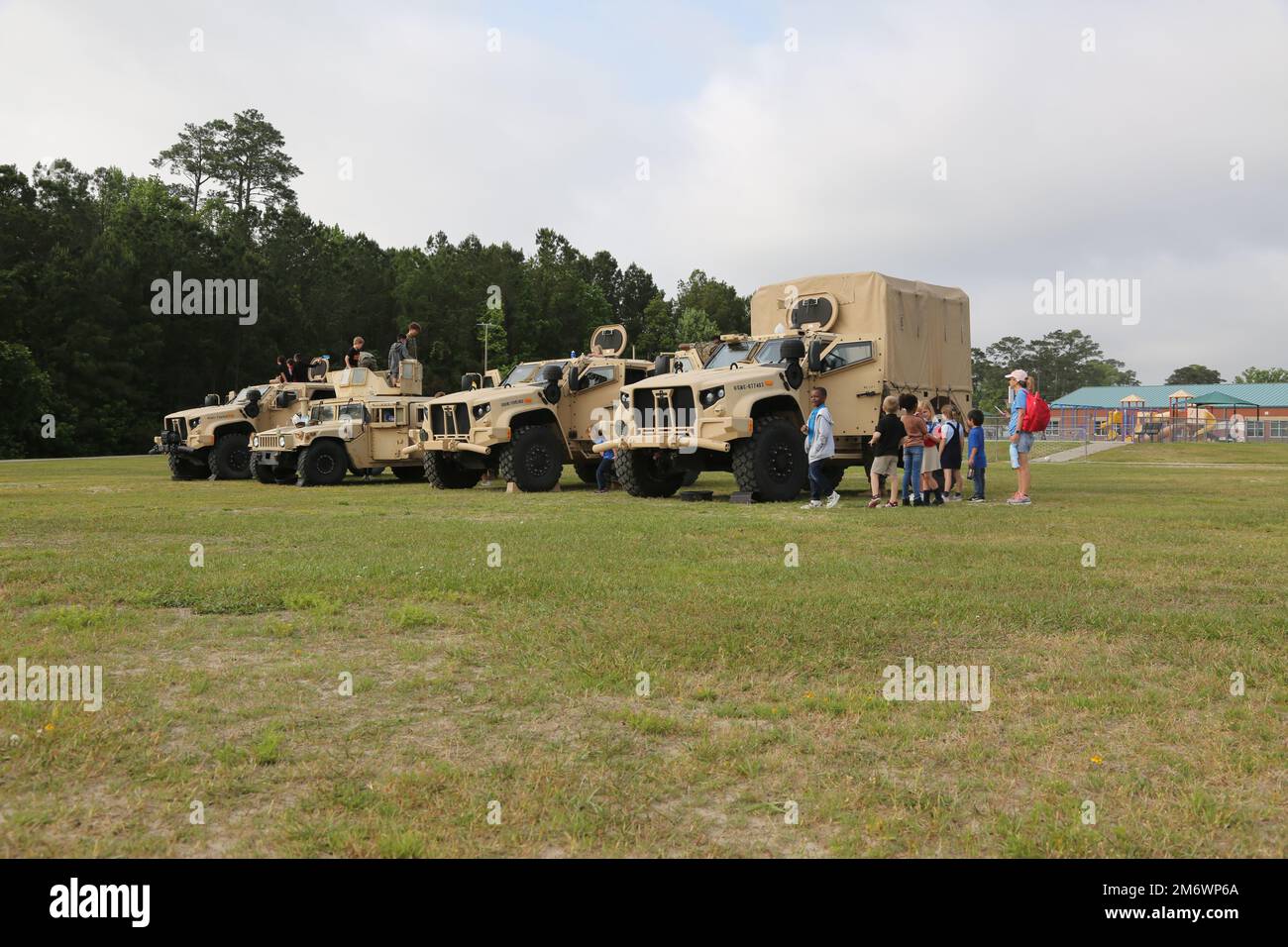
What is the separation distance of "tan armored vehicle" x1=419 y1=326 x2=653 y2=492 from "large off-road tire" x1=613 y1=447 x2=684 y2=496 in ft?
4.76

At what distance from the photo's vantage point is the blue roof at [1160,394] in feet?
309

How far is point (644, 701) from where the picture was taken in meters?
4.94

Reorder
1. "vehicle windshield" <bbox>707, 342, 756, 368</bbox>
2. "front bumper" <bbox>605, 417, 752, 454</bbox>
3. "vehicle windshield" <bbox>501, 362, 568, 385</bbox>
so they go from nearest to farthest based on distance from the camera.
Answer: "front bumper" <bbox>605, 417, 752, 454</bbox> < "vehicle windshield" <bbox>707, 342, 756, 368</bbox> < "vehicle windshield" <bbox>501, 362, 568, 385</bbox>

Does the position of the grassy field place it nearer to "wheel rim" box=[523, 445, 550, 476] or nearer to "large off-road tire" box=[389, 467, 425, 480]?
"wheel rim" box=[523, 445, 550, 476]

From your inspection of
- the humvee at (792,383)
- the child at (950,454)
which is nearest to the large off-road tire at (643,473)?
the humvee at (792,383)

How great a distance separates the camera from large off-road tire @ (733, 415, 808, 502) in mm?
15672

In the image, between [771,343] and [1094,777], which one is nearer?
[1094,777]

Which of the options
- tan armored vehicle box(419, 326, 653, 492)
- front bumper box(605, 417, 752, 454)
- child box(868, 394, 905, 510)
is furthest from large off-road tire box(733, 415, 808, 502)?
tan armored vehicle box(419, 326, 653, 492)

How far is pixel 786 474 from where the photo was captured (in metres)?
16.1

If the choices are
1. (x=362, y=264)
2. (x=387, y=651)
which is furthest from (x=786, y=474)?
(x=362, y=264)

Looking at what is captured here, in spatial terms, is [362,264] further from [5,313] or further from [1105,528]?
[1105,528]

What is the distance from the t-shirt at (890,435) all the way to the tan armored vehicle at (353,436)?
10256 millimetres
